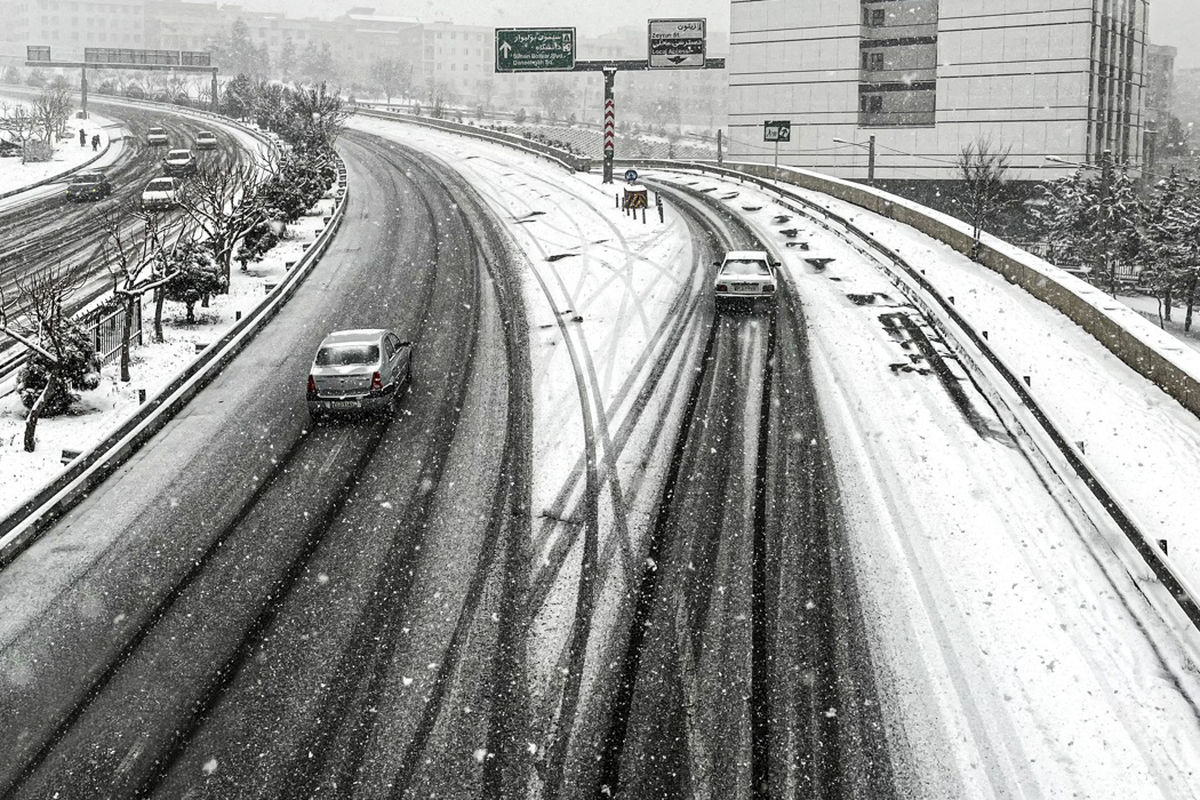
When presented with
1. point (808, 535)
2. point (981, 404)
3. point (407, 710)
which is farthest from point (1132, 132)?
point (407, 710)

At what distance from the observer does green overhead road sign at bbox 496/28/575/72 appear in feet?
144

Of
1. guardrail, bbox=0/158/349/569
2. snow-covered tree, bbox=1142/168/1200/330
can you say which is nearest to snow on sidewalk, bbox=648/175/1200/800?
guardrail, bbox=0/158/349/569

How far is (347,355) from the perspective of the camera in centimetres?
1802

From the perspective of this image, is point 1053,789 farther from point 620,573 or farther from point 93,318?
point 93,318

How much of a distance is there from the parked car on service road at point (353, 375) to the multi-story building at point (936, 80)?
211ft

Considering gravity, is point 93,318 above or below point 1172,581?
above

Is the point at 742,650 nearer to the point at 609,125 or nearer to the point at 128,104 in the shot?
the point at 609,125

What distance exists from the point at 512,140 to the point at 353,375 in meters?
49.0

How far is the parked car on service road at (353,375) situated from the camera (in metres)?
17.5

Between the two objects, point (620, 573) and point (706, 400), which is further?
point (706, 400)

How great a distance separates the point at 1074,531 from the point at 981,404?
5053mm

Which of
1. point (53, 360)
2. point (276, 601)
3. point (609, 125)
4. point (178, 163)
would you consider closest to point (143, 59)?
point (178, 163)

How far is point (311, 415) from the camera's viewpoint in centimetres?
1788

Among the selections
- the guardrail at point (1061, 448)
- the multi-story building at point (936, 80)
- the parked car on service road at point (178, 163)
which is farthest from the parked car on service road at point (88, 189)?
the multi-story building at point (936, 80)
